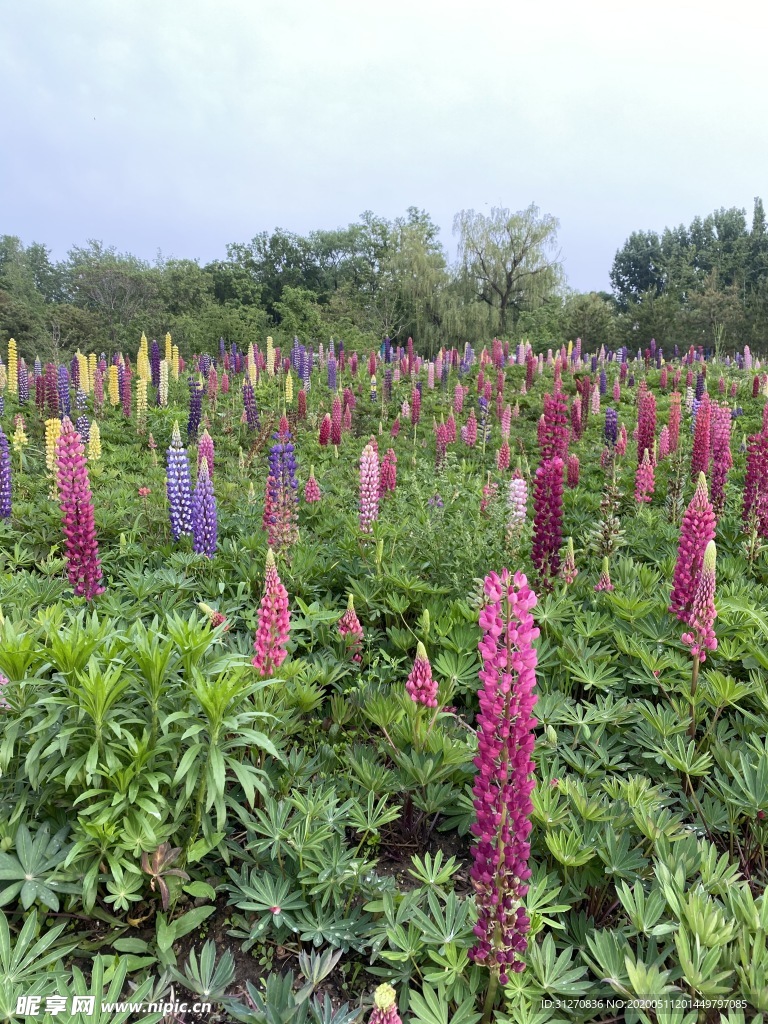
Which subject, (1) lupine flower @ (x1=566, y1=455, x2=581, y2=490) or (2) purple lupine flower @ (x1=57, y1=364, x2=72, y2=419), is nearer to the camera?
(1) lupine flower @ (x1=566, y1=455, x2=581, y2=490)

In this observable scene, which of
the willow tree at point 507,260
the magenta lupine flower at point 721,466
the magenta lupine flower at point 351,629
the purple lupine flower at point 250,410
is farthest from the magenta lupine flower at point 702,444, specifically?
the willow tree at point 507,260

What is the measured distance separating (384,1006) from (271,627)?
1.53 meters

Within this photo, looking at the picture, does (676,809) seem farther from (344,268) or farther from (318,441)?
(344,268)

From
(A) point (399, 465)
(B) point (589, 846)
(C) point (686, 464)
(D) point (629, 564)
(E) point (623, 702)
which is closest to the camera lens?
(B) point (589, 846)

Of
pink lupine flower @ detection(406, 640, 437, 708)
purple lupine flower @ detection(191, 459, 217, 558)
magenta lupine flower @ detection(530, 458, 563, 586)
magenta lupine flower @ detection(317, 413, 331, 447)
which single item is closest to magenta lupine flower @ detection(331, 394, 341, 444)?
magenta lupine flower @ detection(317, 413, 331, 447)

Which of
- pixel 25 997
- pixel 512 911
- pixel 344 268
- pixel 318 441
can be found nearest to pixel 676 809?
pixel 512 911

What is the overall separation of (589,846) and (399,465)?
7.31 metres

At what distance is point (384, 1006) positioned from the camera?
134cm

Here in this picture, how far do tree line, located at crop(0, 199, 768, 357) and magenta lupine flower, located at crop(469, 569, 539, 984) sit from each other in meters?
18.7

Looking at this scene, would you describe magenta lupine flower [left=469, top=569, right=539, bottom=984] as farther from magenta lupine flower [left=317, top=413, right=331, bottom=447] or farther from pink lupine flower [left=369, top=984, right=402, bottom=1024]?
magenta lupine flower [left=317, top=413, right=331, bottom=447]

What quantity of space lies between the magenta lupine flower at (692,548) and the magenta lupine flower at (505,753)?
185 centimetres

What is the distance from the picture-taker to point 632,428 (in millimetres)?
10641

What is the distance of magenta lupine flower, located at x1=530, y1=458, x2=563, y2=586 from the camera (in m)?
3.83

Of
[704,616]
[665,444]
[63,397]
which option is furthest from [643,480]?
[63,397]
